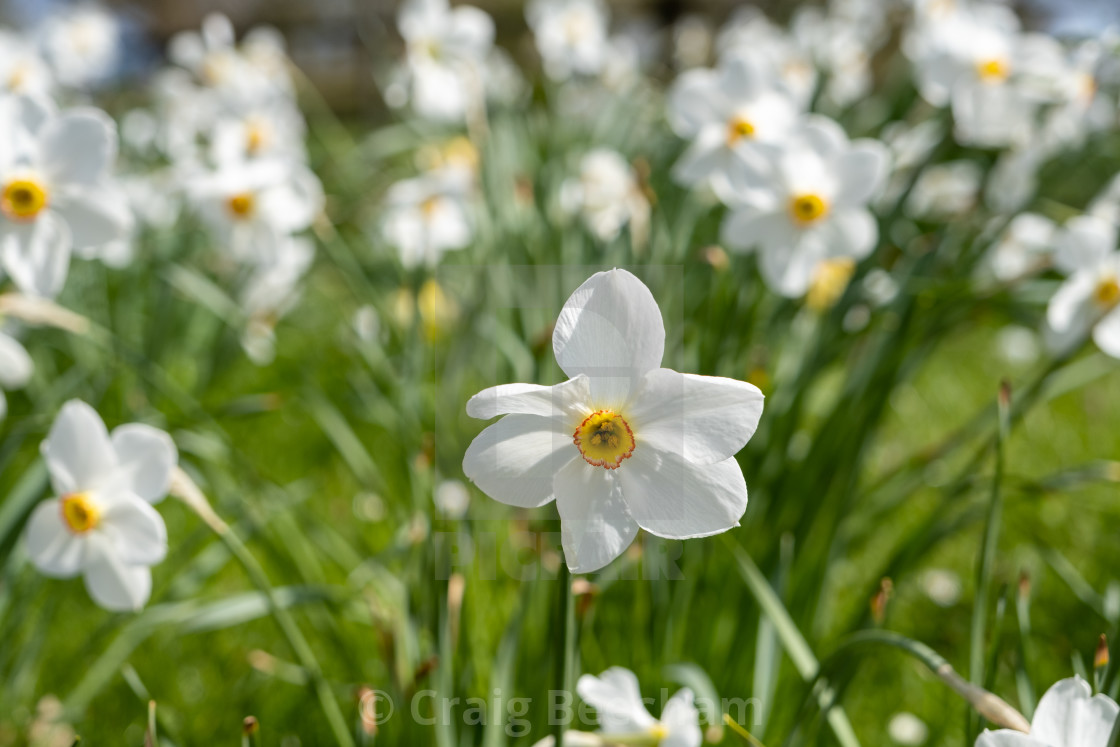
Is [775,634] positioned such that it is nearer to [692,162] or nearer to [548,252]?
[692,162]

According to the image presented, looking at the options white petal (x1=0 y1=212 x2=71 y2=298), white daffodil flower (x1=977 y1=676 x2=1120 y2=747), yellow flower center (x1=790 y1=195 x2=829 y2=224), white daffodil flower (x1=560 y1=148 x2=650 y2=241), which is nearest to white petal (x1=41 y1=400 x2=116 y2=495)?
white petal (x1=0 y1=212 x2=71 y2=298)

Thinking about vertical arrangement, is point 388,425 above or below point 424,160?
below

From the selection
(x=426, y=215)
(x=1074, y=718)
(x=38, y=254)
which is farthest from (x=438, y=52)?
(x=1074, y=718)

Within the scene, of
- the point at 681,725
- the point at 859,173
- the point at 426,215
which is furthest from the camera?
the point at 426,215

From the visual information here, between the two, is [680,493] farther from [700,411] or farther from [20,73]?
[20,73]

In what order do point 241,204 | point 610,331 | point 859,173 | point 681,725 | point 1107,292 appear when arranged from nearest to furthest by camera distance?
point 610,331, point 681,725, point 1107,292, point 859,173, point 241,204

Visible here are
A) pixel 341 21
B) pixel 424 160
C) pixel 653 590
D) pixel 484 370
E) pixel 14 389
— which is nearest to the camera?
pixel 653 590

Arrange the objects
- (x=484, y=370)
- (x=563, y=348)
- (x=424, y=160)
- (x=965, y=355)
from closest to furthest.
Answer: (x=563, y=348) < (x=484, y=370) < (x=424, y=160) < (x=965, y=355)

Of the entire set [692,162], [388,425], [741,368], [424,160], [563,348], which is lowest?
[388,425]

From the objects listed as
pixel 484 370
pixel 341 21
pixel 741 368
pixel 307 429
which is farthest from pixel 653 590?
pixel 341 21
